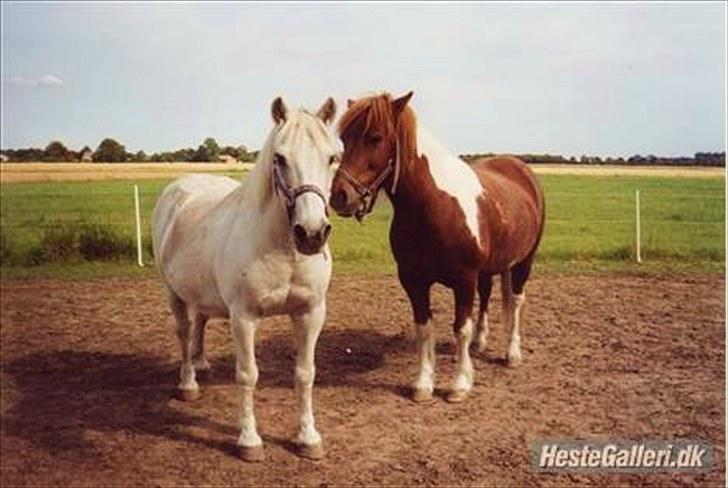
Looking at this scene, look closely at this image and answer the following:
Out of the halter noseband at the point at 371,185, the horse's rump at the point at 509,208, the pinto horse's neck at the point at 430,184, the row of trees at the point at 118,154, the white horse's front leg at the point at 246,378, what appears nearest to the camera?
the white horse's front leg at the point at 246,378

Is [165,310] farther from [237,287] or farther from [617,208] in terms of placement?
[617,208]

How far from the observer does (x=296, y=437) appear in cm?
211

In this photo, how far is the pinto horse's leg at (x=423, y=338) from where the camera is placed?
245cm

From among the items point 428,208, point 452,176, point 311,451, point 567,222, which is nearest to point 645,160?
point 567,222

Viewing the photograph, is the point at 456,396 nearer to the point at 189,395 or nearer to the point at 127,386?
the point at 189,395

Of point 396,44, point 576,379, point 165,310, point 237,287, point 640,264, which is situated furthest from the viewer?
point 640,264

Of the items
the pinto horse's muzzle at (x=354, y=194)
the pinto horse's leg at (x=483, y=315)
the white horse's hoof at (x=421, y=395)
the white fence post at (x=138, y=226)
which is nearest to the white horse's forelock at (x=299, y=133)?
the pinto horse's muzzle at (x=354, y=194)

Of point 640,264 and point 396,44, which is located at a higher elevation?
point 396,44

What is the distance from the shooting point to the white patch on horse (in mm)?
2322

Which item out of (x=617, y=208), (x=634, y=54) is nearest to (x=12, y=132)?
(x=634, y=54)

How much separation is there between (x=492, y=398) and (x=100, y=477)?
1321 mm

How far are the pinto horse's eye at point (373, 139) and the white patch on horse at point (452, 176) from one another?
0.22 metres

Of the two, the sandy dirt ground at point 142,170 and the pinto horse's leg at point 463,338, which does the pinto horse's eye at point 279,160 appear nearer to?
the sandy dirt ground at point 142,170

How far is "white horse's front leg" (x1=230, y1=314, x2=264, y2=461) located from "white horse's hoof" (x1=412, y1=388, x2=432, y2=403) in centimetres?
62
